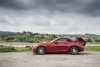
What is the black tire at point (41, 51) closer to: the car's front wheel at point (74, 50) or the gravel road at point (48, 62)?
the car's front wheel at point (74, 50)

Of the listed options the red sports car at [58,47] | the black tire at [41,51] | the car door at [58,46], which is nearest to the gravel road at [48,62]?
the black tire at [41,51]

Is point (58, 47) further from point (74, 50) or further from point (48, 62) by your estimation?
point (48, 62)

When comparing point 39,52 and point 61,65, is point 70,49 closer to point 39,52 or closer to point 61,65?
point 39,52

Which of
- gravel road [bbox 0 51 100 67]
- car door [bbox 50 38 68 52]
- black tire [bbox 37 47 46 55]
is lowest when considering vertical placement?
gravel road [bbox 0 51 100 67]

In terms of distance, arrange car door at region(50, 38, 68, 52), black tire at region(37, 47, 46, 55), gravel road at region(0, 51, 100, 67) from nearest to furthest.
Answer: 1. gravel road at region(0, 51, 100, 67)
2. black tire at region(37, 47, 46, 55)
3. car door at region(50, 38, 68, 52)

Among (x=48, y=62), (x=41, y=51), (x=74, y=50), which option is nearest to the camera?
(x=48, y=62)

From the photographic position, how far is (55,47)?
17.8 meters

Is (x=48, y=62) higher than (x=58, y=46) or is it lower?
lower

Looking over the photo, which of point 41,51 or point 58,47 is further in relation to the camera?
point 58,47

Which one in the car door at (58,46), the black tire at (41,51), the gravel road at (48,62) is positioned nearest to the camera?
the gravel road at (48,62)

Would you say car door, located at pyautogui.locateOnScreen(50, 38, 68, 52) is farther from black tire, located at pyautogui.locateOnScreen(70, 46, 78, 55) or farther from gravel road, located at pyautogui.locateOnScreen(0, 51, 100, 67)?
gravel road, located at pyautogui.locateOnScreen(0, 51, 100, 67)

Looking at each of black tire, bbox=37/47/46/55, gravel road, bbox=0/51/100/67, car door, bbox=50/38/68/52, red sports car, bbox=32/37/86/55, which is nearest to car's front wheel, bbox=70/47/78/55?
red sports car, bbox=32/37/86/55

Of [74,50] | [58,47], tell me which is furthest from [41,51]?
[74,50]

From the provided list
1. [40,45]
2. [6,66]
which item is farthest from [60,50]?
[6,66]
